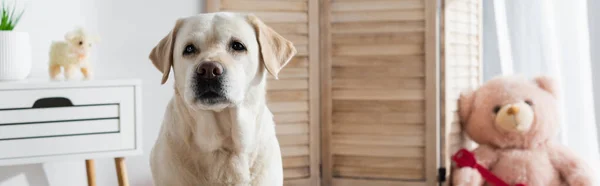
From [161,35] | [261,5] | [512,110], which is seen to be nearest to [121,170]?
[161,35]

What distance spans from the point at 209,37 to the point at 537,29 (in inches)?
71.4

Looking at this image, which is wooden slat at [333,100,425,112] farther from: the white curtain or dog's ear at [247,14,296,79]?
dog's ear at [247,14,296,79]

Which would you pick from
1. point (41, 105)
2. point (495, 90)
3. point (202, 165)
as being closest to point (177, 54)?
point (202, 165)

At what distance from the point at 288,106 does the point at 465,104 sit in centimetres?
82

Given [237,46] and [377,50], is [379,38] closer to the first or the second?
[377,50]

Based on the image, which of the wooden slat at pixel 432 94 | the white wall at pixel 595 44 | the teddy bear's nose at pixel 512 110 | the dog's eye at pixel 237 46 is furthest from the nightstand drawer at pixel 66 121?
the white wall at pixel 595 44

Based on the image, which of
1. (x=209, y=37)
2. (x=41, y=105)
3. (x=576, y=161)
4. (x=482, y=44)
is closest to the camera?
(x=209, y=37)

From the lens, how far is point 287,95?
317cm

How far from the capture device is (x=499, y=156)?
2941 millimetres

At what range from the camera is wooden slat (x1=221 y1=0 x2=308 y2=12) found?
311 centimetres

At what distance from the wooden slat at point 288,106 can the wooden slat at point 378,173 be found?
33 cm

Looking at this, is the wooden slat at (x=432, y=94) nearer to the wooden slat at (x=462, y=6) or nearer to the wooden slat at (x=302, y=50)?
the wooden slat at (x=462, y=6)

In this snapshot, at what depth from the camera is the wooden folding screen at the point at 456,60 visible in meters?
3.05

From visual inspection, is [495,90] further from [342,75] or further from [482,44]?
[342,75]
